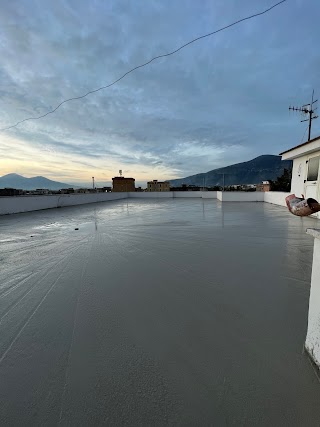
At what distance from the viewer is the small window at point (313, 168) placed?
7.51m

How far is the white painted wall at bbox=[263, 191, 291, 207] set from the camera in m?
11.3

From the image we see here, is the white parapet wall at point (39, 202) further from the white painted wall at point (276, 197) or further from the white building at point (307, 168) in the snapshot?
the white painted wall at point (276, 197)

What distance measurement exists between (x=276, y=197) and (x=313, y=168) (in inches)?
203

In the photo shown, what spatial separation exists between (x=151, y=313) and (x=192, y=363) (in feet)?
1.97

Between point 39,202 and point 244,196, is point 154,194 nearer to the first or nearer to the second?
point 244,196

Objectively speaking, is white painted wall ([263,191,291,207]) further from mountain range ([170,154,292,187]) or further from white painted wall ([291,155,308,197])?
mountain range ([170,154,292,187])

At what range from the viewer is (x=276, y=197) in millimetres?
12633

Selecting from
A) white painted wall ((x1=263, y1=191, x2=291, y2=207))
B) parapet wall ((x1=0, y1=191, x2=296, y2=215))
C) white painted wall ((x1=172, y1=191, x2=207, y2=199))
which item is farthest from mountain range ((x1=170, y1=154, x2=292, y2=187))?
white painted wall ((x1=263, y1=191, x2=291, y2=207))

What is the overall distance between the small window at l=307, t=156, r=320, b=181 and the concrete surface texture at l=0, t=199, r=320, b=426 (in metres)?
6.51

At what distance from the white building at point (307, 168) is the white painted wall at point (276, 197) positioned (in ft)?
4.76

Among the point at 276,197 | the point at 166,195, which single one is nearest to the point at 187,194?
the point at 166,195

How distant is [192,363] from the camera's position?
1.25 meters

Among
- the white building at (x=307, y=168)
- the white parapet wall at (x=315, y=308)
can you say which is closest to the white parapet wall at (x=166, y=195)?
the white building at (x=307, y=168)

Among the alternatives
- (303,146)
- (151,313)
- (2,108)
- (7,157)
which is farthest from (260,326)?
(7,157)
